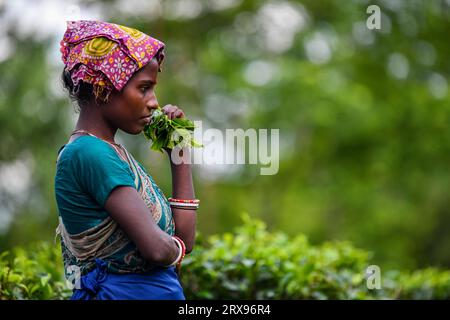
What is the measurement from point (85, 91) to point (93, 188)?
0.50 meters

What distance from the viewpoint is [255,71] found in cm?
1984

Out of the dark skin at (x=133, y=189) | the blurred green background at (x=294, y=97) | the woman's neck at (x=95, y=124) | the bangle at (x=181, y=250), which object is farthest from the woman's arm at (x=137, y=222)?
the blurred green background at (x=294, y=97)

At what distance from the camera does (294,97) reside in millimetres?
17578

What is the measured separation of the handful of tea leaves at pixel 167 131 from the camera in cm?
343

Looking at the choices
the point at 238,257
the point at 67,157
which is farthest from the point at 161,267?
the point at 238,257

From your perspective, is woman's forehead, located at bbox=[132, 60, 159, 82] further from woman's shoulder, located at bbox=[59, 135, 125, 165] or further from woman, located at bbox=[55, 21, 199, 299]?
woman's shoulder, located at bbox=[59, 135, 125, 165]

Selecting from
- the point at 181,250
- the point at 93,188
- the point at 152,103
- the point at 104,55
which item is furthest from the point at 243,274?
the point at 104,55

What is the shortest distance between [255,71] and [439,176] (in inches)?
229

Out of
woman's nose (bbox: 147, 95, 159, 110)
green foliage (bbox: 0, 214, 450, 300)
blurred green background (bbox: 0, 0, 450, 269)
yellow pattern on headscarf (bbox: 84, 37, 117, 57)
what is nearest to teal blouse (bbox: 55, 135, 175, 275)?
woman's nose (bbox: 147, 95, 159, 110)

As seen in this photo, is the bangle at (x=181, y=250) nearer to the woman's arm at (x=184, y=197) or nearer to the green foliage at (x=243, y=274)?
the woman's arm at (x=184, y=197)

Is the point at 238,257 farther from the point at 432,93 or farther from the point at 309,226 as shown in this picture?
the point at 309,226

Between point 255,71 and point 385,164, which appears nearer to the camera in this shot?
point 385,164

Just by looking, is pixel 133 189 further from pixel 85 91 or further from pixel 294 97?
pixel 294 97

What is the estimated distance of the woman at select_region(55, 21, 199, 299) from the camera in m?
2.89
